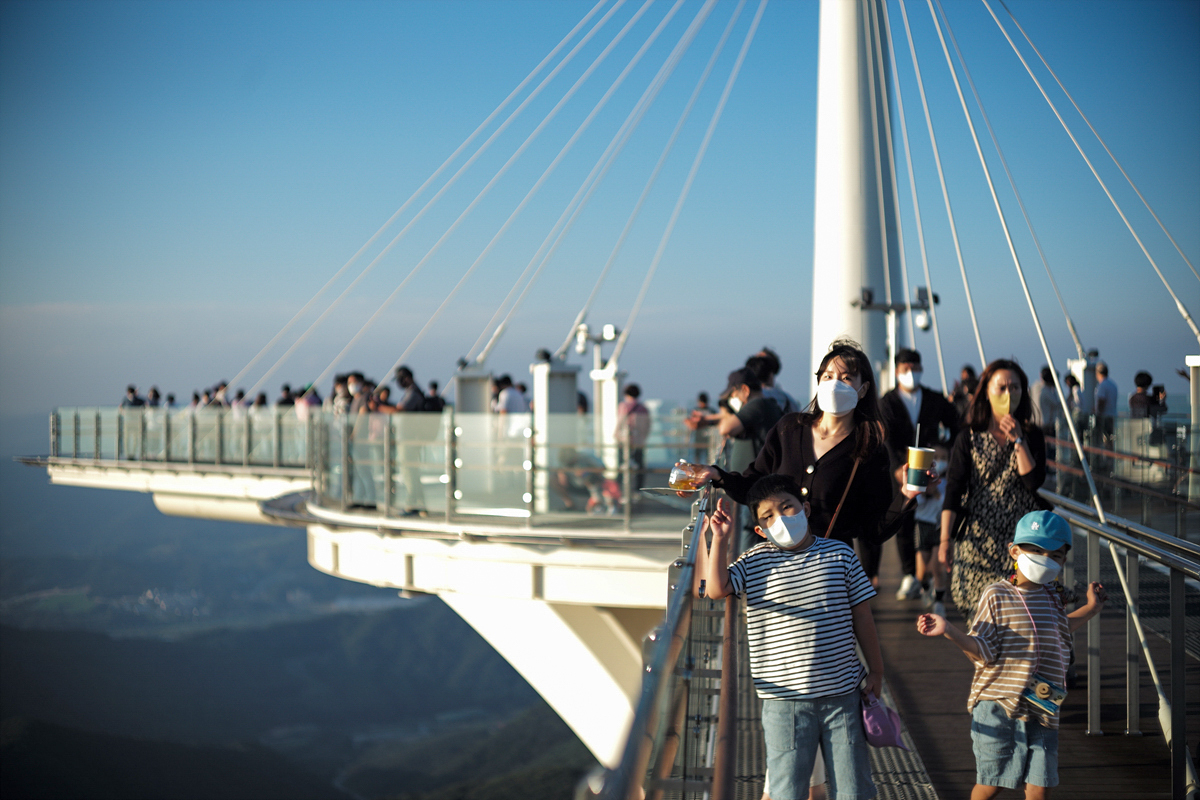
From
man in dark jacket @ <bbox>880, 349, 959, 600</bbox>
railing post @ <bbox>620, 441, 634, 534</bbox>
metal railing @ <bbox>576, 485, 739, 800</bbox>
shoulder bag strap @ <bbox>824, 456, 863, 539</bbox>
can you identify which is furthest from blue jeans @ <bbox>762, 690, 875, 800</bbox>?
railing post @ <bbox>620, 441, 634, 534</bbox>

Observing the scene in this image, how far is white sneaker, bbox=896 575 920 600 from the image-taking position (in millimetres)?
7164

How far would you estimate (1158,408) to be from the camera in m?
11.4

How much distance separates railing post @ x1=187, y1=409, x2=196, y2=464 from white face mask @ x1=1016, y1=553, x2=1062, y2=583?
2036 cm

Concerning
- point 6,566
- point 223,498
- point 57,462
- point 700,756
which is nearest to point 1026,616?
point 700,756

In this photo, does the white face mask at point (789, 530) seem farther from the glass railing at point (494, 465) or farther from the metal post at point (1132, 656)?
the glass railing at point (494, 465)

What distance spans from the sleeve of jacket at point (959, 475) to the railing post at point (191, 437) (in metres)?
19.4

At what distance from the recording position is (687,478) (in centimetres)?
342

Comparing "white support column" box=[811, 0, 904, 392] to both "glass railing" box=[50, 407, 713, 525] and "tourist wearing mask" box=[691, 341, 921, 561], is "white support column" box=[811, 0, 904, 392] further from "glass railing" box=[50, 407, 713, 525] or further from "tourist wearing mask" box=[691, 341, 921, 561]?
"tourist wearing mask" box=[691, 341, 921, 561]

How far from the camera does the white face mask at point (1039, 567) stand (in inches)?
127

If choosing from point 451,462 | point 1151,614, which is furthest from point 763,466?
point 451,462

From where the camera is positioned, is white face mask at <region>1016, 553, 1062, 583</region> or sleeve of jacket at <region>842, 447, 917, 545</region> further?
sleeve of jacket at <region>842, 447, 917, 545</region>

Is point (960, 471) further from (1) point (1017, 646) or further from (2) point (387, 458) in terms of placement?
(2) point (387, 458)

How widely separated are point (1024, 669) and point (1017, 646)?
0.08 m

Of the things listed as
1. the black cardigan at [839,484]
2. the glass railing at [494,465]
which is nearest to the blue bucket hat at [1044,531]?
the black cardigan at [839,484]
